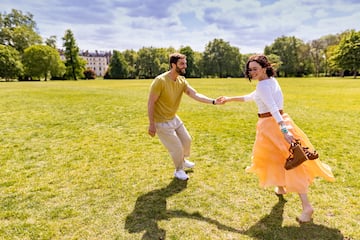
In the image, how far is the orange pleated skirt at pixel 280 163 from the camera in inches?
141

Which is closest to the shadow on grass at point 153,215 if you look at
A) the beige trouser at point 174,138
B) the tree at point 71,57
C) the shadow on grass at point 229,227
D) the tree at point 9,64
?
the shadow on grass at point 229,227

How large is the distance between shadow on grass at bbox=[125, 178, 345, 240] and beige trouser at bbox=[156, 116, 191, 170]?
899 mm

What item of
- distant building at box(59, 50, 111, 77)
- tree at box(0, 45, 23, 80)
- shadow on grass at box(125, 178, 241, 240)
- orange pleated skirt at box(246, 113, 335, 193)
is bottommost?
shadow on grass at box(125, 178, 241, 240)

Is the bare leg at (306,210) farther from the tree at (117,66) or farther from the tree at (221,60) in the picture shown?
the tree at (221,60)

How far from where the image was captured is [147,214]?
3.99m

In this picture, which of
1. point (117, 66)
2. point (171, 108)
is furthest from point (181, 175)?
point (117, 66)

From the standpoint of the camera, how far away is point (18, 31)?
72.1 meters

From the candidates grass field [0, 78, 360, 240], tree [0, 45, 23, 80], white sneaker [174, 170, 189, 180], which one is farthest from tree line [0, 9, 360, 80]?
white sneaker [174, 170, 189, 180]

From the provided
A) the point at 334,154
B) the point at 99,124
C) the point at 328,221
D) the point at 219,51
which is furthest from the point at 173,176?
the point at 219,51

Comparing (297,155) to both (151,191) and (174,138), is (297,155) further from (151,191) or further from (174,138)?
(151,191)

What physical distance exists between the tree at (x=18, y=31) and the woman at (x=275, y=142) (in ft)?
273

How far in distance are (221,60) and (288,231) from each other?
299 ft

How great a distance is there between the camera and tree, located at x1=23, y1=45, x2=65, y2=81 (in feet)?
222

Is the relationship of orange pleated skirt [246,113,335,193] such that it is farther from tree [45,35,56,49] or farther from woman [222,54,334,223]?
tree [45,35,56,49]
